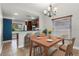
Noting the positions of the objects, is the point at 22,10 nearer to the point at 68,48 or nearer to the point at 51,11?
the point at 51,11

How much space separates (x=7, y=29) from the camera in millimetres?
1881

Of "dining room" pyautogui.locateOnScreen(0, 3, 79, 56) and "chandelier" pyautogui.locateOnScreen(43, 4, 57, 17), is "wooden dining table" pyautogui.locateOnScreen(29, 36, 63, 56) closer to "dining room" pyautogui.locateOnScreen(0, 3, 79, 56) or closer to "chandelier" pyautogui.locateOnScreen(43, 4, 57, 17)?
"dining room" pyautogui.locateOnScreen(0, 3, 79, 56)

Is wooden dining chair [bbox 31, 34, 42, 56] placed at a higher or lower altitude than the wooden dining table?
lower

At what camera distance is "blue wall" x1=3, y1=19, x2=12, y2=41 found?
6.15 ft

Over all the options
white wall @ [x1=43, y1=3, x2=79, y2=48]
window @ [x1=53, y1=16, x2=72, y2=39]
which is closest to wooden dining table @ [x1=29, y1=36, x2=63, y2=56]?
window @ [x1=53, y1=16, x2=72, y2=39]

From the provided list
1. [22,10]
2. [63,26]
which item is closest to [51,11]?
[63,26]

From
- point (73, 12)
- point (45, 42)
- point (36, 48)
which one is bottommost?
point (36, 48)

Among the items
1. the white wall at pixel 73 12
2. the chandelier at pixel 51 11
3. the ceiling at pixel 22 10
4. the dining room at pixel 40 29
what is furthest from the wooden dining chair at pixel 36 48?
the white wall at pixel 73 12

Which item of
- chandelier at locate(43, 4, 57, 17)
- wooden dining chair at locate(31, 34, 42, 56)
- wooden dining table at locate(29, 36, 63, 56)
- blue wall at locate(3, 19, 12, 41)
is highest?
chandelier at locate(43, 4, 57, 17)

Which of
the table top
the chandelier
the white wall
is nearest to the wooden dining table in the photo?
the table top

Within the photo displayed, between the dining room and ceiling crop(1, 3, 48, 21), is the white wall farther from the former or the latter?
ceiling crop(1, 3, 48, 21)

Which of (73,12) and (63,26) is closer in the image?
(73,12)

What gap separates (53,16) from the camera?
1.91 m

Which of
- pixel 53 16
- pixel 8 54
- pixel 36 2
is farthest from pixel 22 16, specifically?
pixel 8 54
